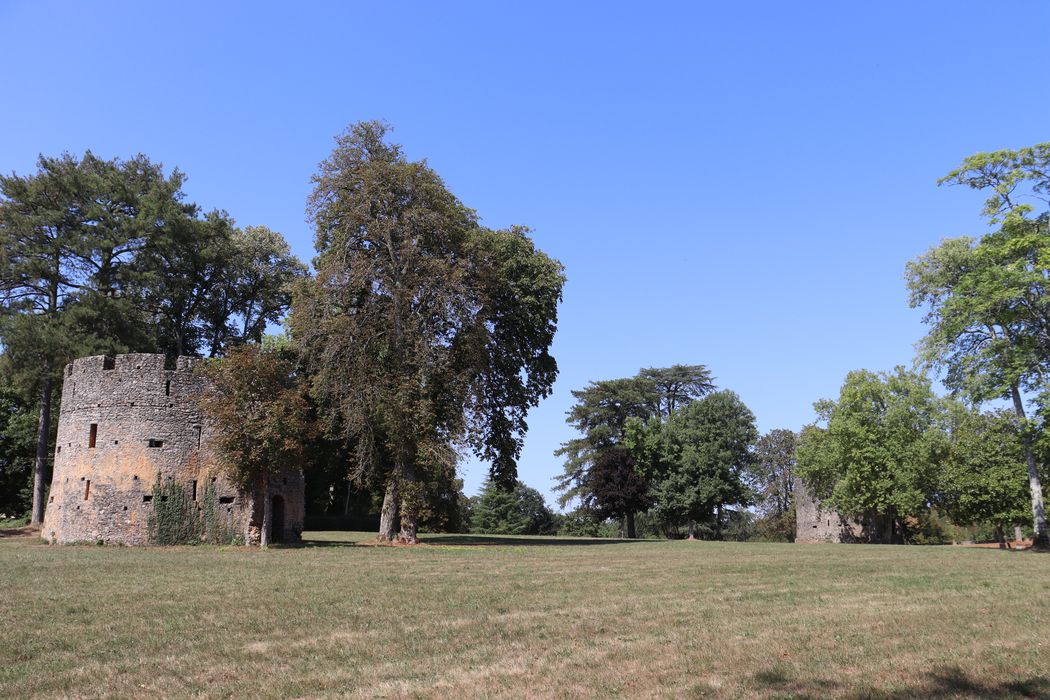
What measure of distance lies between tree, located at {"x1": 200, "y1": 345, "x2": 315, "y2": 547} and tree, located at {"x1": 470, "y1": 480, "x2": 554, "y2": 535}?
151 feet

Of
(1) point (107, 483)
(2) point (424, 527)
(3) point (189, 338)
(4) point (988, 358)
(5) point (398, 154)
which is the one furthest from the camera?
(2) point (424, 527)

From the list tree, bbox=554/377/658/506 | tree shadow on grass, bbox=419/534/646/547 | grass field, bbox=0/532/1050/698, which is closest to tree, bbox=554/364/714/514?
tree, bbox=554/377/658/506

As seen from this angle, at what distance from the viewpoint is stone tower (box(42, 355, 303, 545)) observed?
29438mm

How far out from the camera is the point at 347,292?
32469 mm

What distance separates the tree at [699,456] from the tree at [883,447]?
7682 millimetres

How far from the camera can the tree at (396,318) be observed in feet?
103

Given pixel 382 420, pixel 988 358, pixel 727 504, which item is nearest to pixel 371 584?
pixel 382 420

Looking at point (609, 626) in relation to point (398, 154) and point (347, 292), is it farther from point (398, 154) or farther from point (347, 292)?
point (398, 154)

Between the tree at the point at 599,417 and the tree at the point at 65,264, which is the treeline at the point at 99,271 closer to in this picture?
the tree at the point at 65,264

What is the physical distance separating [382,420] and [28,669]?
2591 centimetres

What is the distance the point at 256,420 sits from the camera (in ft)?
92.3

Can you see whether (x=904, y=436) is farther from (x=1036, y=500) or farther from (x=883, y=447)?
(x=1036, y=500)

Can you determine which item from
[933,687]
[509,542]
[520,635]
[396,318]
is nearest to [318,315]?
[396,318]

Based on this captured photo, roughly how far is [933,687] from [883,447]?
44.3 meters
